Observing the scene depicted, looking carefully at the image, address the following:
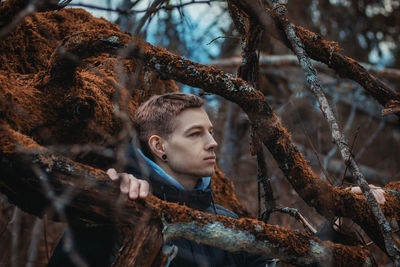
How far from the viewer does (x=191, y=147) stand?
1.97 m

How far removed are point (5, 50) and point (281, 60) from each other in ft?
15.5

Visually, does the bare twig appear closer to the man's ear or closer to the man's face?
the man's face

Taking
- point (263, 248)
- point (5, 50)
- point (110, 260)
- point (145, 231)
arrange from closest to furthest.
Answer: point (145, 231), point (263, 248), point (110, 260), point (5, 50)

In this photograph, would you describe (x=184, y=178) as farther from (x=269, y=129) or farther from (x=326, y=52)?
(x=326, y=52)

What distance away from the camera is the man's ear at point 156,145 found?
2.08 meters

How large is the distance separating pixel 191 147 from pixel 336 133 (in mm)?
863

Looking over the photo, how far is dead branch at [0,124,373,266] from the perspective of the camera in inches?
50.7

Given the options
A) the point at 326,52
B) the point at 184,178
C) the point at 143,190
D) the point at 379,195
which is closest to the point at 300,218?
the point at 379,195

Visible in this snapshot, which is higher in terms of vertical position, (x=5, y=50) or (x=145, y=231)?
(x=5, y=50)

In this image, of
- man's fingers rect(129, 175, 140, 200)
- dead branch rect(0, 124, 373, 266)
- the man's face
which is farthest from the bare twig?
man's fingers rect(129, 175, 140, 200)

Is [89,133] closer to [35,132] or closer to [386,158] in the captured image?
[35,132]

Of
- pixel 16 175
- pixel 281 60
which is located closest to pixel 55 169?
pixel 16 175

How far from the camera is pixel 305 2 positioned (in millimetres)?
6906

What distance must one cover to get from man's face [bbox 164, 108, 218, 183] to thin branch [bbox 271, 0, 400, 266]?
69 centimetres
